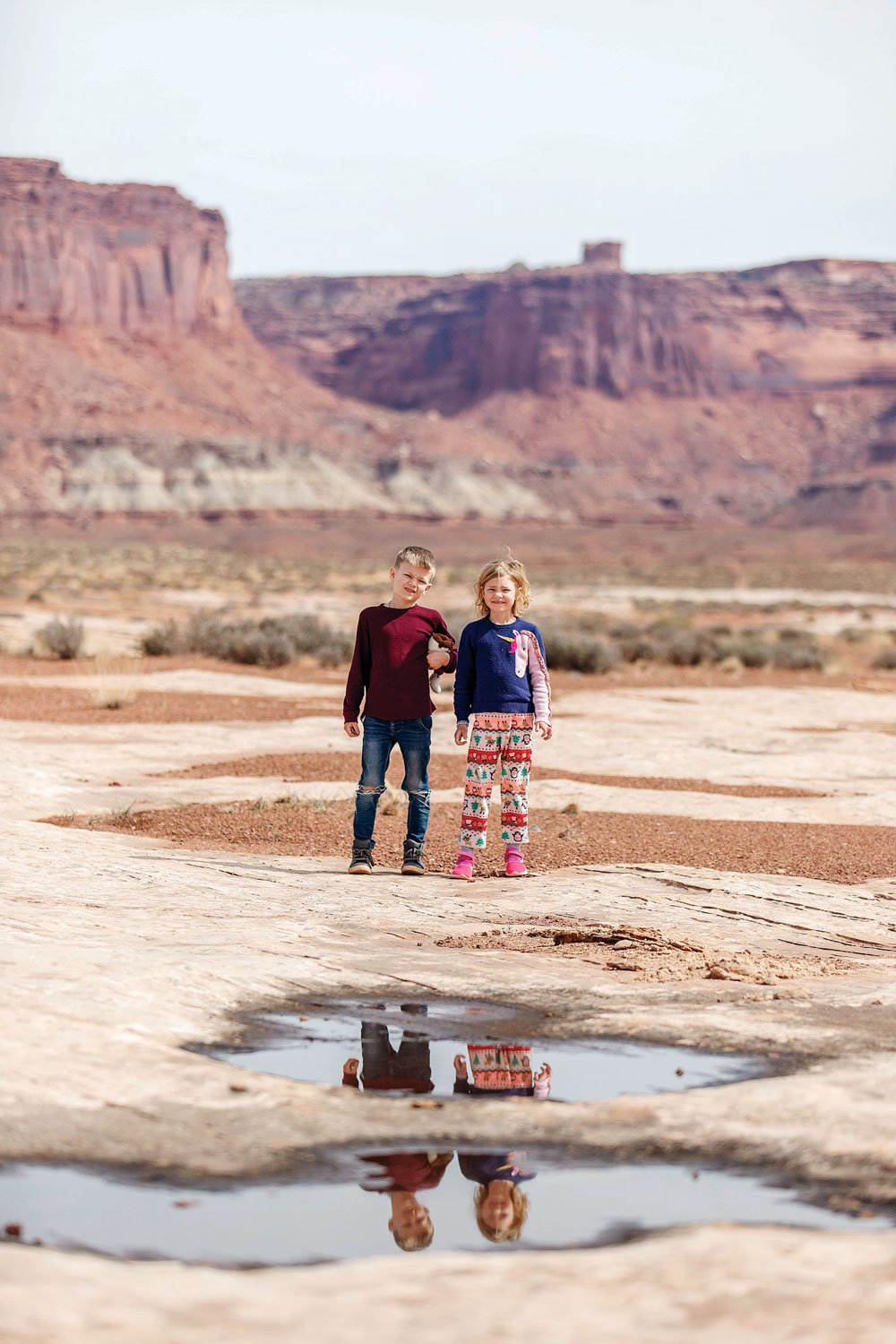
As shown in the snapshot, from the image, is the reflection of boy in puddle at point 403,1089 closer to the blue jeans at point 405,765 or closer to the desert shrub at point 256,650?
the blue jeans at point 405,765

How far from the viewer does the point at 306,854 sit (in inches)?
396

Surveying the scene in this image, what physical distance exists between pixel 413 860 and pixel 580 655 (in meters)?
18.0

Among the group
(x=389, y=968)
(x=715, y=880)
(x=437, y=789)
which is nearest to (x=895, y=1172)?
(x=389, y=968)

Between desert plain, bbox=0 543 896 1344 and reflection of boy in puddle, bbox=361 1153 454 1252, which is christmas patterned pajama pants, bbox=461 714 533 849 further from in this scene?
reflection of boy in puddle, bbox=361 1153 454 1252

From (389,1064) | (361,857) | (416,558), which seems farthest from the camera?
(361,857)

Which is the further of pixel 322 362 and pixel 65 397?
pixel 322 362

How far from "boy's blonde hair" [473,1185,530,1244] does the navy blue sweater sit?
15.4 feet

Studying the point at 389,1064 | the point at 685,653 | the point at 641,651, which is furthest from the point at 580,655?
the point at 389,1064

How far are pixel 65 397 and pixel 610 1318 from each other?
370 feet

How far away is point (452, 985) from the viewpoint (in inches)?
260

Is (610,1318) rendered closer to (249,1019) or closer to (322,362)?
(249,1019)

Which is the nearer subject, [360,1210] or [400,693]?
[360,1210]

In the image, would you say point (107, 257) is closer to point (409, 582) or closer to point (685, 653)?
point (685, 653)

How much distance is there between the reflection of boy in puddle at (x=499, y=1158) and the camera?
4207 millimetres
